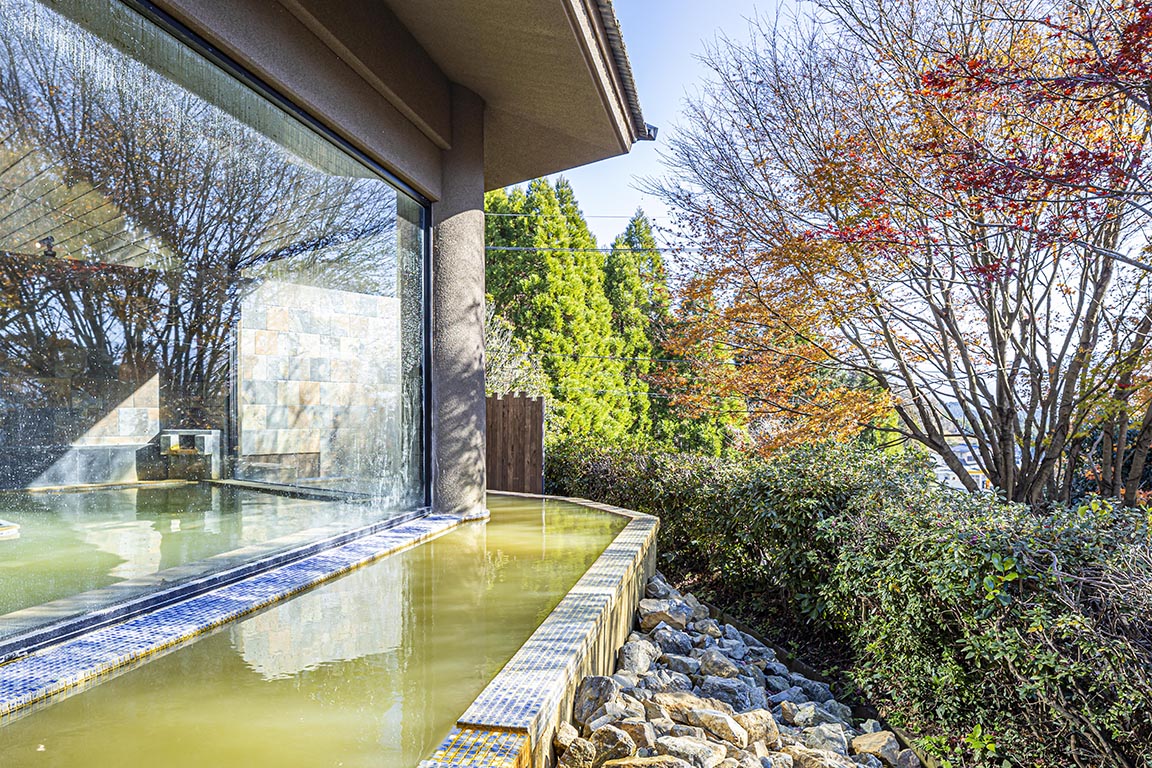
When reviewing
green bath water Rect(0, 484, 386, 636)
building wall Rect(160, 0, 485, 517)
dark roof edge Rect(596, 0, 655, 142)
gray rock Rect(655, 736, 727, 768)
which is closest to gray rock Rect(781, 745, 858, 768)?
gray rock Rect(655, 736, 727, 768)

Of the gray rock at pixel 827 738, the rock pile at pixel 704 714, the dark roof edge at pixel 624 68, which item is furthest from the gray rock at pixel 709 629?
the dark roof edge at pixel 624 68

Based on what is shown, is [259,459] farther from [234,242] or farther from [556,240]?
[556,240]

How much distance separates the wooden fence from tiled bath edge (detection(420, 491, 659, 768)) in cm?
431

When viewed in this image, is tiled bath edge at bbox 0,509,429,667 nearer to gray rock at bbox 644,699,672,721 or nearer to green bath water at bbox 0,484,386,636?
green bath water at bbox 0,484,386,636

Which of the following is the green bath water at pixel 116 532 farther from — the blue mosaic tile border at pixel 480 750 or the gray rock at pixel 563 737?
the gray rock at pixel 563 737

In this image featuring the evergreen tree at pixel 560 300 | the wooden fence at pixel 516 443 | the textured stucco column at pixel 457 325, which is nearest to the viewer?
the textured stucco column at pixel 457 325

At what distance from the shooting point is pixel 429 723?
244cm

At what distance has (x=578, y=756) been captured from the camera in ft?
8.21

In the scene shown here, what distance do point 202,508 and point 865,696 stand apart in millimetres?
3638

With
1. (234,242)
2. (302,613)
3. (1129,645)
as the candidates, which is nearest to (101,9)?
(234,242)

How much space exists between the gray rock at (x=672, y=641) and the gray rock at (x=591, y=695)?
119cm

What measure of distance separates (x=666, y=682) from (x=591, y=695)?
2.23ft

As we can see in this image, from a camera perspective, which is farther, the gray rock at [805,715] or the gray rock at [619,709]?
the gray rock at [805,715]

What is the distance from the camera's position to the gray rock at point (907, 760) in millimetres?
3160
